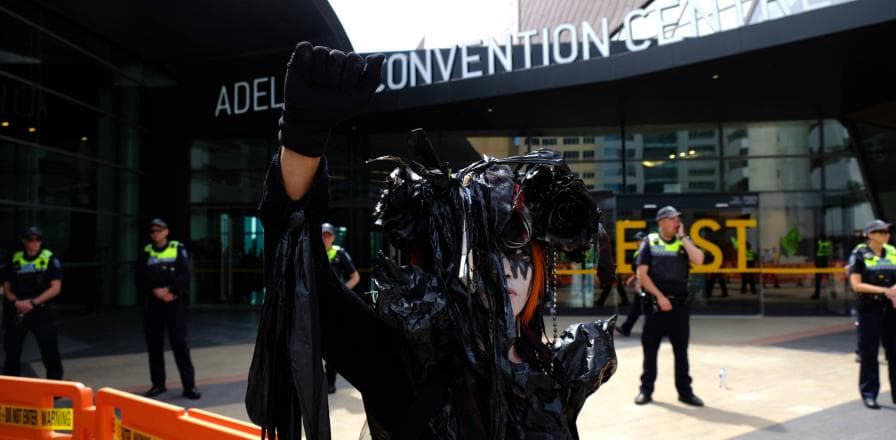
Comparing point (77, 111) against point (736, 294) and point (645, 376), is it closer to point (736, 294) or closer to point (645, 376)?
point (645, 376)

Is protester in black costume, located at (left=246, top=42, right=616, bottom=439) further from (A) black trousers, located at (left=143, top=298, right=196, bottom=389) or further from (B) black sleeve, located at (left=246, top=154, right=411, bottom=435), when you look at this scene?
(A) black trousers, located at (left=143, top=298, right=196, bottom=389)

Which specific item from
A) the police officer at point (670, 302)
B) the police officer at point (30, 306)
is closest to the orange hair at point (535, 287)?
the police officer at point (670, 302)

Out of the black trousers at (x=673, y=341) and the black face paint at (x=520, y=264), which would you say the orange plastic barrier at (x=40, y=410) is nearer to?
the black face paint at (x=520, y=264)

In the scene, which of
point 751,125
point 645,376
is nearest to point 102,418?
point 645,376

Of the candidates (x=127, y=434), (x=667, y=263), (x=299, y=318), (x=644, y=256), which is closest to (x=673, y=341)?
(x=667, y=263)

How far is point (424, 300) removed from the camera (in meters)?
1.49

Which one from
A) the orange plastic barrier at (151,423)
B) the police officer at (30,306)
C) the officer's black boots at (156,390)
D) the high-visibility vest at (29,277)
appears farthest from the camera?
the high-visibility vest at (29,277)

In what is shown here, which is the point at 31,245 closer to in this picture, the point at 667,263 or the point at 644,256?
the point at 644,256

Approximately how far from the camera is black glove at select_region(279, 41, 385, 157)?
121 cm

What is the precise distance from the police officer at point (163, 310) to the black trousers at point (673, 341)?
4.52m

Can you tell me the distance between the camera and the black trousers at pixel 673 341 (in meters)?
5.97

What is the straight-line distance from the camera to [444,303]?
1.51 metres

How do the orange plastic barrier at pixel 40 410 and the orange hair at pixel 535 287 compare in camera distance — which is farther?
the orange plastic barrier at pixel 40 410

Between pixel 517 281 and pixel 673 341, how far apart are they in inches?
192
